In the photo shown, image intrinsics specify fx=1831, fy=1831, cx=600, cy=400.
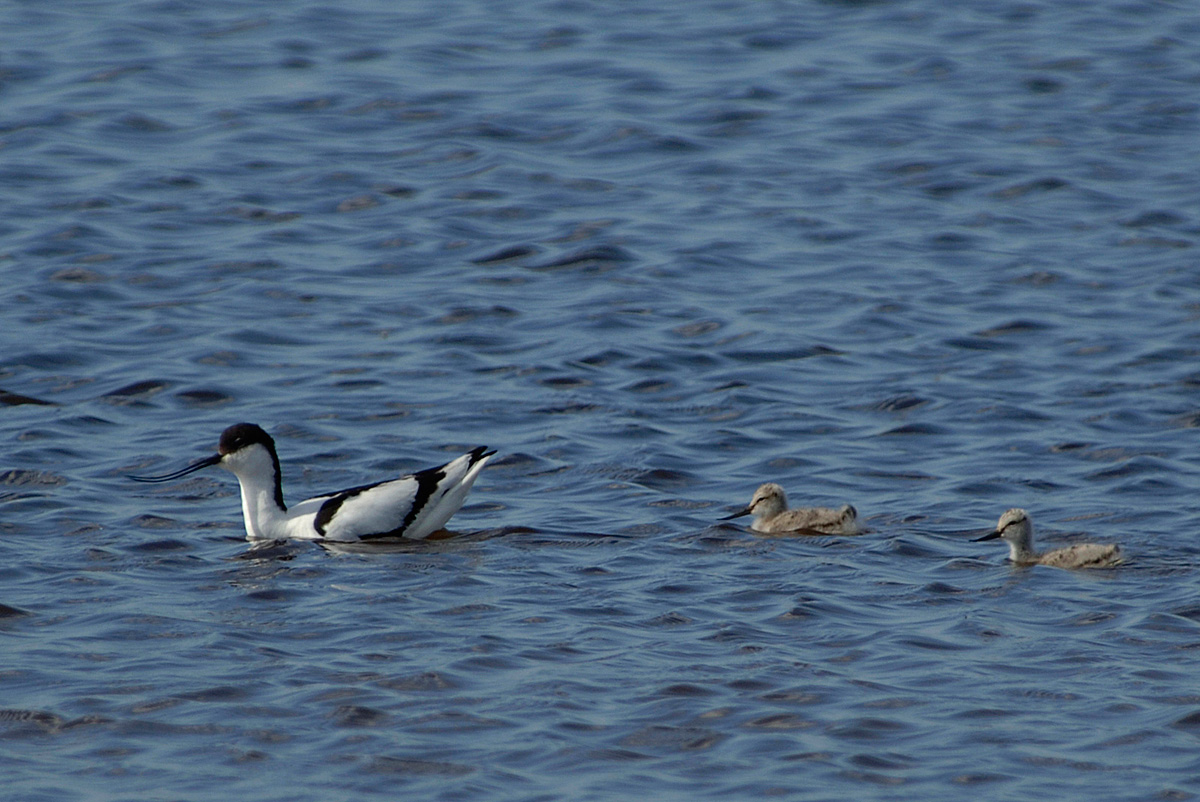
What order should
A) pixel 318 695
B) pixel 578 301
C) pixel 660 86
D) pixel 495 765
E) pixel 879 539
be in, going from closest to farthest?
pixel 495 765, pixel 318 695, pixel 879 539, pixel 578 301, pixel 660 86

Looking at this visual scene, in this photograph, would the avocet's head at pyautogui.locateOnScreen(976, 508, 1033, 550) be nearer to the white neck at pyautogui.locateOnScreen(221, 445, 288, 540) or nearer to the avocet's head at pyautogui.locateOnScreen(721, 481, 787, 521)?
the avocet's head at pyautogui.locateOnScreen(721, 481, 787, 521)

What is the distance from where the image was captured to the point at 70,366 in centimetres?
1487

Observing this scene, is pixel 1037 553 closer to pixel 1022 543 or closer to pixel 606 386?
pixel 1022 543

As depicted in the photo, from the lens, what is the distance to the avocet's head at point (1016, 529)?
11.4 meters

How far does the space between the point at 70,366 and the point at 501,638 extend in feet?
21.9

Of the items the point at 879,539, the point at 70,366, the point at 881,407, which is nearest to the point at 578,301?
the point at 881,407

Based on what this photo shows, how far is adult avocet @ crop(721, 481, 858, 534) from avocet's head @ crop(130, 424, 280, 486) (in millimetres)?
3017

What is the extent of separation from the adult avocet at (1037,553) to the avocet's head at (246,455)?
4613 mm

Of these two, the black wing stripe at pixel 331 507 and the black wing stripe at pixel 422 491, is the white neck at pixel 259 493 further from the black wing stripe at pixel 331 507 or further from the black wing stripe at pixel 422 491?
the black wing stripe at pixel 422 491

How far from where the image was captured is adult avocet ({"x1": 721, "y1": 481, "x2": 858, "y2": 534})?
11.8m

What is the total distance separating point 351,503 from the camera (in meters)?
11.7

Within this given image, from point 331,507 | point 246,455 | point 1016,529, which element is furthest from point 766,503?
point 246,455

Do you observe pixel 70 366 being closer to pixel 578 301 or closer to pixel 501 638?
pixel 578 301

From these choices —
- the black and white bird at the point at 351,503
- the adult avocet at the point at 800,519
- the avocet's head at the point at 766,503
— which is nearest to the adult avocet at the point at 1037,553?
the adult avocet at the point at 800,519
